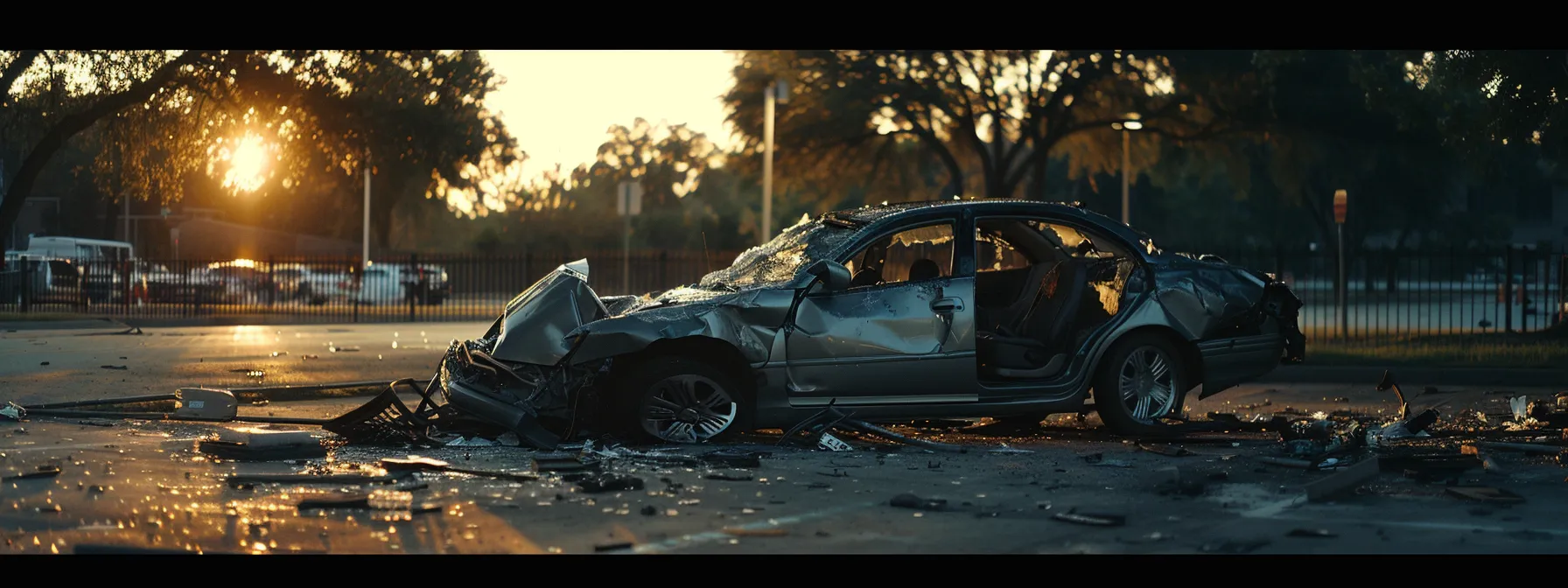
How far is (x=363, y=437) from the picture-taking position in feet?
33.2

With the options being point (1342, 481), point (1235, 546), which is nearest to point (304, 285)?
point (1342, 481)

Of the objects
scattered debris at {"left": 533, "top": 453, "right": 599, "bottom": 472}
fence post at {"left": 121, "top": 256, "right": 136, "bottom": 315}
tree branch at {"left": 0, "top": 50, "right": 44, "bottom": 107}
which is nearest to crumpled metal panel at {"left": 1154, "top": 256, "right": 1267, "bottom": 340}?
scattered debris at {"left": 533, "top": 453, "right": 599, "bottom": 472}

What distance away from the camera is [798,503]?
24.8 ft

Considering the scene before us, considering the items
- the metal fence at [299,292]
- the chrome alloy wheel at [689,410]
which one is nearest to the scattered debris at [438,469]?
the chrome alloy wheel at [689,410]

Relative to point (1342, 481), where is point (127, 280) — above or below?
above

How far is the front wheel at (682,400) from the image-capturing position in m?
9.70

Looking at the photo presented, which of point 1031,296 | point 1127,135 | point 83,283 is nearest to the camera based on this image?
point 1031,296

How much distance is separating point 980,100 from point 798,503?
106 ft

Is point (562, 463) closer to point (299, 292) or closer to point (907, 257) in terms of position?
point (907, 257)

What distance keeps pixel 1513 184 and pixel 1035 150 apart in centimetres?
3902

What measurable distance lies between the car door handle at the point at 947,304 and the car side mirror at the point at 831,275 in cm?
55

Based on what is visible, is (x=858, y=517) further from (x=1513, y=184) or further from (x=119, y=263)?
(x=1513, y=184)

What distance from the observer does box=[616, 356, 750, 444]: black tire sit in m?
9.70
